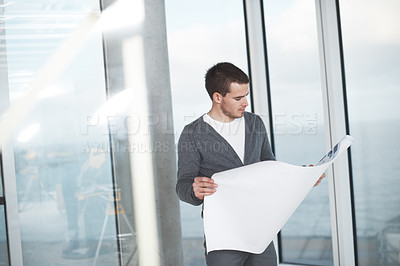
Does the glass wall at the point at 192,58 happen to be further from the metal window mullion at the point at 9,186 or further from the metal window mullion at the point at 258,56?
the metal window mullion at the point at 9,186

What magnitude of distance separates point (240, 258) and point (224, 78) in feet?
2.79

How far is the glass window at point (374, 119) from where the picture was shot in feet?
8.79

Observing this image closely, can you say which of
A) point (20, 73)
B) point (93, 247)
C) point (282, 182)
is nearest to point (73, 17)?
point (20, 73)

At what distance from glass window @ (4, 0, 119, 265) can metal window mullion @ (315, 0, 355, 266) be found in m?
1.57

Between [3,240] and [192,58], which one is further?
[192,58]

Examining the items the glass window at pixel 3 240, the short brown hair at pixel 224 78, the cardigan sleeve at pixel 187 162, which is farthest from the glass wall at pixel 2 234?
the short brown hair at pixel 224 78

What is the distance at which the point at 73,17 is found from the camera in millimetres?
2602

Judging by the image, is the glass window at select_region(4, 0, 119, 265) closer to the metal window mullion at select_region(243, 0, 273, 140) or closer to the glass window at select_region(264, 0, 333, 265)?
the metal window mullion at select_region(243, 0, 273, 140)

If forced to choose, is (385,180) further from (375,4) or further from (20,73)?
(20,73)

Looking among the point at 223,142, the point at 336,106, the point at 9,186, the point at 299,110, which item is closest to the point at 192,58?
the point at 299,110

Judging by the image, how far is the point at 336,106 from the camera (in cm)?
293

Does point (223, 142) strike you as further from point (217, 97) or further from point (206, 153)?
point (217, 97)

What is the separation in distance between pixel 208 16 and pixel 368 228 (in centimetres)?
196

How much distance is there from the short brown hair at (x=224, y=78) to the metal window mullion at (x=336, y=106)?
116 centimetres
